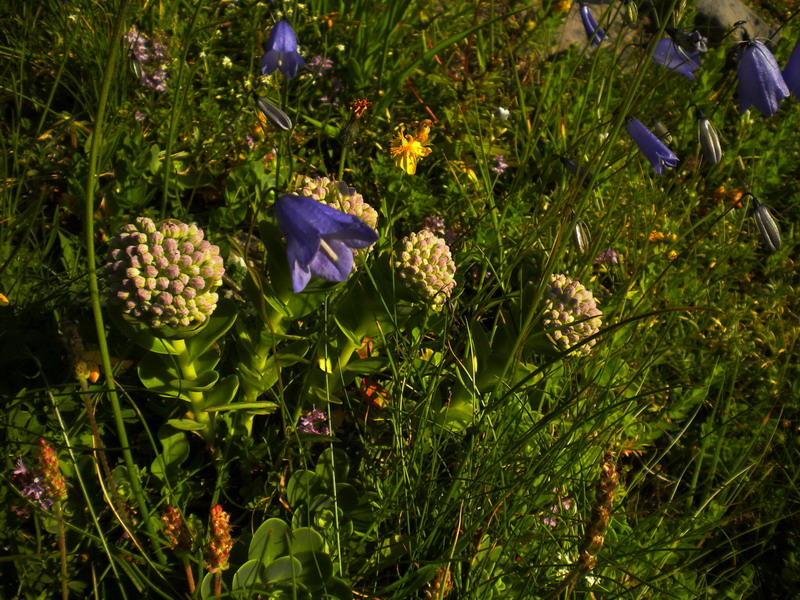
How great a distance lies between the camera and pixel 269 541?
176 centimetres

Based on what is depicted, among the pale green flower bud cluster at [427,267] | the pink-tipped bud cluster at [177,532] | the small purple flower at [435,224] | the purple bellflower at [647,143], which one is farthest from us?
the small purple flower at [435,224]

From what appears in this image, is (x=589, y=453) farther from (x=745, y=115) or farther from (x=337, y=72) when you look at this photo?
(x=745, y=115)

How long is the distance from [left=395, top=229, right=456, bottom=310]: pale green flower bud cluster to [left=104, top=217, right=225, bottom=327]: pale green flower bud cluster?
0.56 metres

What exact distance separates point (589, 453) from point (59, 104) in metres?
2.82

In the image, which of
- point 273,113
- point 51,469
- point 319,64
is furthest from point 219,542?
point 319,64

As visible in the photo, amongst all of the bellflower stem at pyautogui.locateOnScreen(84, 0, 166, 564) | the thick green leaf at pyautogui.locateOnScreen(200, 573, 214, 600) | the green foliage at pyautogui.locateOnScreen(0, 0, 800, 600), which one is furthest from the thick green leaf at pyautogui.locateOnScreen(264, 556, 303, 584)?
the bellflower stem at pyautogui.locateOnScreen(84, 0, 166, 564)

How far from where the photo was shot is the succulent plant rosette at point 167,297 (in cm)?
158

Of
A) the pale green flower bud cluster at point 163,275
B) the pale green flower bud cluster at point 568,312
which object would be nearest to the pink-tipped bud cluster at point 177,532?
the pale green flower bud cluster at point 163,275

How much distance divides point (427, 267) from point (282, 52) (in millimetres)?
1126

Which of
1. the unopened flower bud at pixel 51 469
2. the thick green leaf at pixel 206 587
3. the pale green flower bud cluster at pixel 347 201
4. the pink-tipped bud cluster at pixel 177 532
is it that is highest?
the pale green flower bud cluster at pixel 347 201

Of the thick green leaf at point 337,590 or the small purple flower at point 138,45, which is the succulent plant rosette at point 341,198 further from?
the small purple flower at point 138,45

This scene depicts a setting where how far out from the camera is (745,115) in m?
3.83

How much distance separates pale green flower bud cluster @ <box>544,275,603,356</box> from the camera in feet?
6.73

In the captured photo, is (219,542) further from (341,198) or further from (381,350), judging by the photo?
(381,350)
